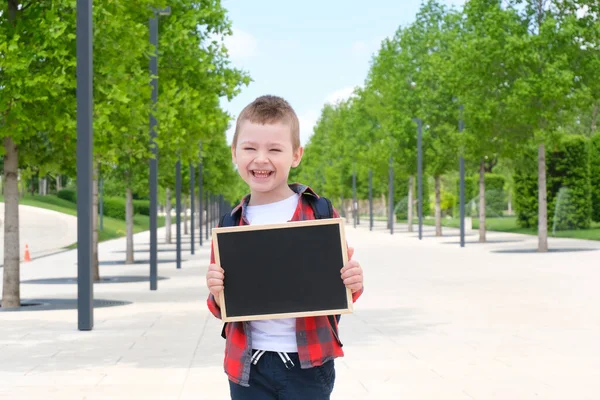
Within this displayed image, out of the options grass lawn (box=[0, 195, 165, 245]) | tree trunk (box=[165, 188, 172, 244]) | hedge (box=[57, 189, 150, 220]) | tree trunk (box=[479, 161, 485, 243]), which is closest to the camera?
tree trunk (box=[479, 161, 485, 243])

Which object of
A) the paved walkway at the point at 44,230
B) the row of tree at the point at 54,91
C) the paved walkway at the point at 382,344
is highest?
the row of tree at the point at 54,91

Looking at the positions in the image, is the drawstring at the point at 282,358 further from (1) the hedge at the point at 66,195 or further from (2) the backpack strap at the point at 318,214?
(1) the hedge at the point at 66,195

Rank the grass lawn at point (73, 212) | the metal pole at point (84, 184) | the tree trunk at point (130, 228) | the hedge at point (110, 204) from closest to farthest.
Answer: the metal pole at point (84, 184) < the tree trunk at point (130, 228) < the grass lawn at point (73, 212) < the hedge at point (110, 204)

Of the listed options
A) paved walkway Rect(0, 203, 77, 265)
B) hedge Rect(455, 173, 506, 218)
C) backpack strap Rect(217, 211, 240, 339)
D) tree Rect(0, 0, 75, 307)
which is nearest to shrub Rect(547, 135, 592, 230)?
paved walkway Rect(0, 203, 77, 265)

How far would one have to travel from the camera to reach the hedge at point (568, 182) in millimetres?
44688

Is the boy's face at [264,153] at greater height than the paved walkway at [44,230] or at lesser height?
greater

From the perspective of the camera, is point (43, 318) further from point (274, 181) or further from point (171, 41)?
point (274, 181)

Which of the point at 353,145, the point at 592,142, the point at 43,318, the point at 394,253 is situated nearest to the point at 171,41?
the point at 43,318

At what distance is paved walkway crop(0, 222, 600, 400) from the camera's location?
8.66 metres

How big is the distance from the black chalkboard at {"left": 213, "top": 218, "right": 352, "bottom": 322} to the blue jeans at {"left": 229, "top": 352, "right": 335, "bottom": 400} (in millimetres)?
211

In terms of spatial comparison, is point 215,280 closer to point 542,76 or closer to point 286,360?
point 286,360

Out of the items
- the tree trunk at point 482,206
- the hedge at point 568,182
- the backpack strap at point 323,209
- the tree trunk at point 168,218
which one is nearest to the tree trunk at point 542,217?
the tree trunk at point 482,206

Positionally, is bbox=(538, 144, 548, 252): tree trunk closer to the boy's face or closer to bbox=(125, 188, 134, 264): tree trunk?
bbox=(125, 188, 134, 264): tree trunk

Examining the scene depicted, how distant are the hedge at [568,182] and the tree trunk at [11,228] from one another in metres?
30.3
